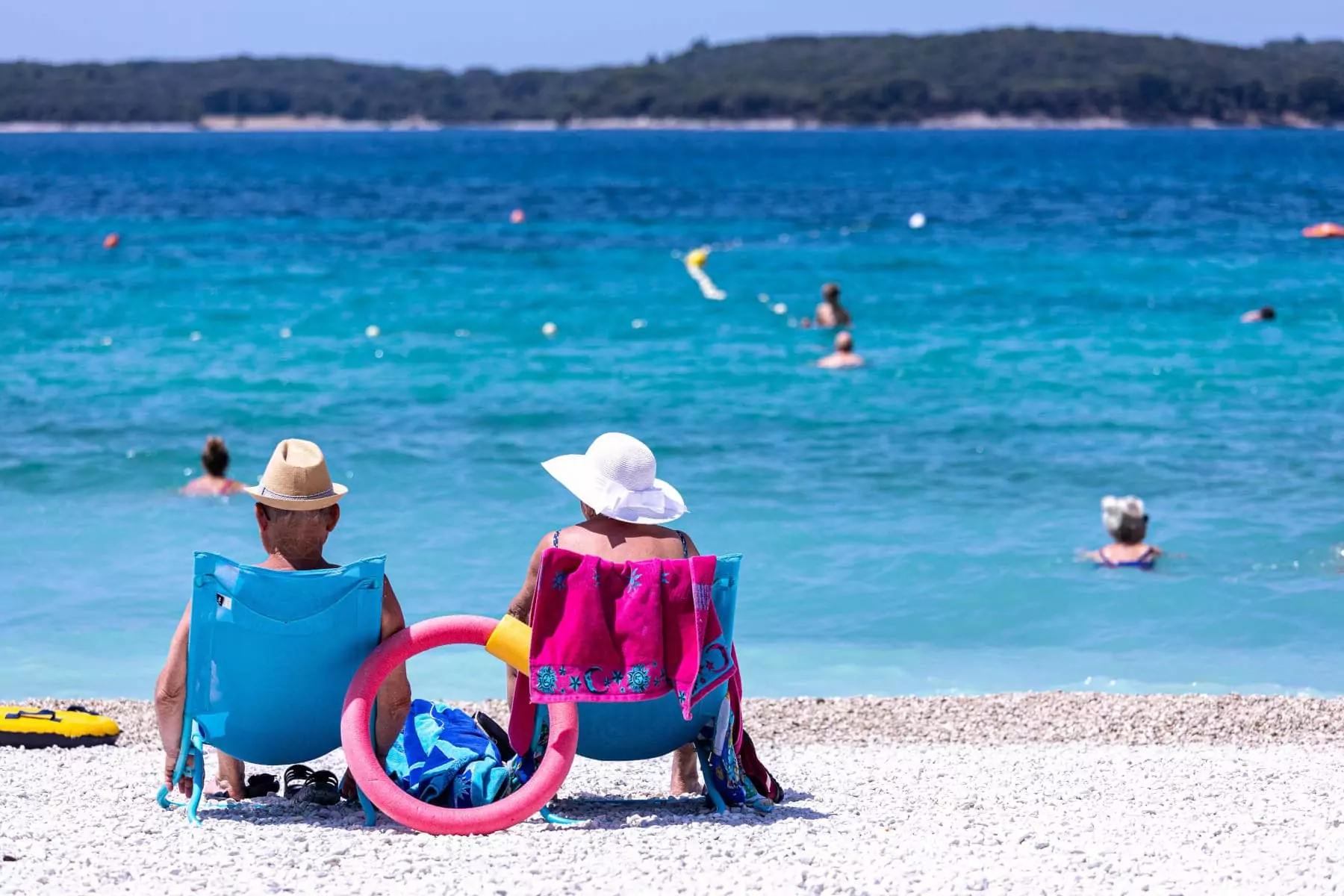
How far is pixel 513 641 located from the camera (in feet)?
14.2

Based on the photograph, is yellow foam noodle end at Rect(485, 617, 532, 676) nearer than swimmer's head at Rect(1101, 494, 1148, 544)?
Yes

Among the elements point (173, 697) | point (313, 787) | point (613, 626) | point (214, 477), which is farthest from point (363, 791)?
point (214, 477)

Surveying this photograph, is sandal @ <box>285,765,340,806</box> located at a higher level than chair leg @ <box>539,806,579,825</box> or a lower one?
higher

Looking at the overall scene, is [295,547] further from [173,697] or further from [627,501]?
[627,501]

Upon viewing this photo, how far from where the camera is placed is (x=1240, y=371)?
16891 mm

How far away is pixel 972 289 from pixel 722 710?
19824 mm

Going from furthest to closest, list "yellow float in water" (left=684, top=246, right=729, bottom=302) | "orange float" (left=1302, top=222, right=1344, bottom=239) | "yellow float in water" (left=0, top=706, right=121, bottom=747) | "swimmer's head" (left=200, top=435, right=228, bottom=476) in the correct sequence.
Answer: "orange float" (left=1302, top=222, right=1344, bottom=239)
"yellow float in water" (left=684, top=246, right=729, bottom=302)
"swimmer's head" (left=200, top=435, right=228, bottom=476)
"yellow float in water" (left=0, top=706, right=121, bottom=747)

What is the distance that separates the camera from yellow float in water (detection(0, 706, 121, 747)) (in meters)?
5.95

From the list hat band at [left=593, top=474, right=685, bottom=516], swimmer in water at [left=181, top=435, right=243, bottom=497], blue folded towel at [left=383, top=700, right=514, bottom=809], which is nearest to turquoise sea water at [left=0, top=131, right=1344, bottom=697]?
swimmer in water at [left=181, top=435, right=243, bottom=497]

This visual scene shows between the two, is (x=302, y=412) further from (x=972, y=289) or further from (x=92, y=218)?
(x=92, y=218)

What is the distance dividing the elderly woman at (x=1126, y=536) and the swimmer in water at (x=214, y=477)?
20.1 feet

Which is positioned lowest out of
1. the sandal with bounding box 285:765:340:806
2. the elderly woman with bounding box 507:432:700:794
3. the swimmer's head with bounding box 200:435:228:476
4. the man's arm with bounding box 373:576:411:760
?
the swimmer's head with bounding box 200:435:228:476

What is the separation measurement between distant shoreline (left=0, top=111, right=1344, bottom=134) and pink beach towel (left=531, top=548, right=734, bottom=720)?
158m

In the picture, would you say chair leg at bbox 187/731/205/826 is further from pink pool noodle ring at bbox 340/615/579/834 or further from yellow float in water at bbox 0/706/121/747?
yellow float in water at bbox 0/706/121/747
